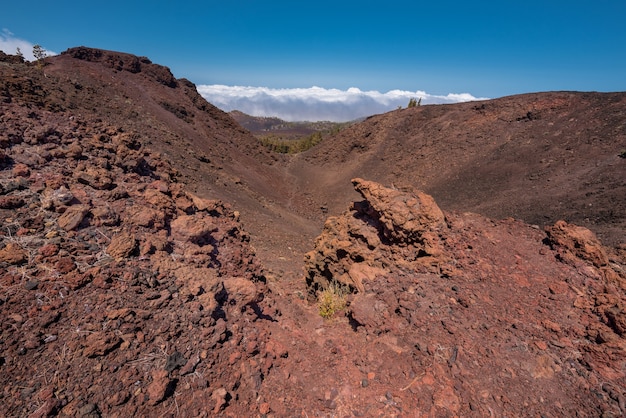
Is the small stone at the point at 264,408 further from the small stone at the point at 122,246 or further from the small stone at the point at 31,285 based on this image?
the small stone at the point at 31,285

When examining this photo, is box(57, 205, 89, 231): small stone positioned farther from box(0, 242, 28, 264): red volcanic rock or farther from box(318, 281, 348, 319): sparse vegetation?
box(318, 281, 348, 319): sparse vegetation

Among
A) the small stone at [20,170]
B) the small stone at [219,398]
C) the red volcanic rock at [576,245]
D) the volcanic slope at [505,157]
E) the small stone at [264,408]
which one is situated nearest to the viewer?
the small stone at [219,398]

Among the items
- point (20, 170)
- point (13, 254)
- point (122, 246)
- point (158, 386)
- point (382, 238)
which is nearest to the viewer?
point (158, 386)

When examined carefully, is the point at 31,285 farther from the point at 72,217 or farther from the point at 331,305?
the point at 331,305

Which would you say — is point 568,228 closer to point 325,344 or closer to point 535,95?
point 325,344

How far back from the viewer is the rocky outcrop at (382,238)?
5.86 meters

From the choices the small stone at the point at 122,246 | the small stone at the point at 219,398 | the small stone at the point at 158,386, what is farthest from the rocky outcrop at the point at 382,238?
the small stone at the point at 122,246

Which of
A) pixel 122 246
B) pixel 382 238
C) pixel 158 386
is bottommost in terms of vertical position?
pixel 158 386

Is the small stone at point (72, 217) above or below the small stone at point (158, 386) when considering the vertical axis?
above

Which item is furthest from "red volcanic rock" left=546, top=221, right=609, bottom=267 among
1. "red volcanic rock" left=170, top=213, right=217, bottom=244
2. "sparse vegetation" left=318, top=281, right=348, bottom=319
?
"red volcanic rock" left=170, top=213, right=217, bottom=244

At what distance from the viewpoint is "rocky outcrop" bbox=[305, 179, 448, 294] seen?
5.86 m

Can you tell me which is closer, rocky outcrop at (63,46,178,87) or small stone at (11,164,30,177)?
small stone at (11,164,30,177)

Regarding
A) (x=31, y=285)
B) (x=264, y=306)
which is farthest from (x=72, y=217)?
(x=264, y=306)

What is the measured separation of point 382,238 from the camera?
680 cm
